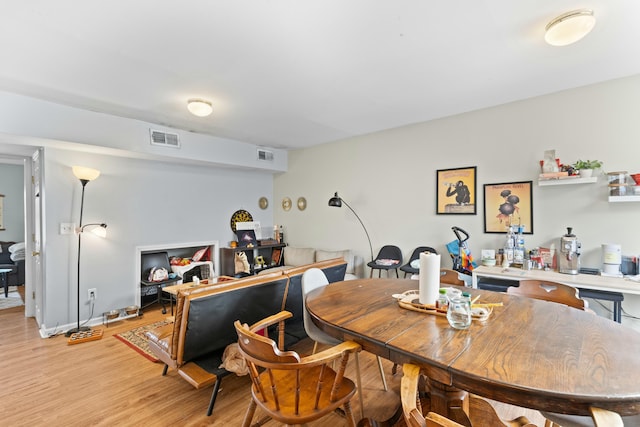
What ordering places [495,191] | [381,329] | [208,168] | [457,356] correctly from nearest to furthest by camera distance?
[457,356]
[381,329]
[495,191]
[208,168]

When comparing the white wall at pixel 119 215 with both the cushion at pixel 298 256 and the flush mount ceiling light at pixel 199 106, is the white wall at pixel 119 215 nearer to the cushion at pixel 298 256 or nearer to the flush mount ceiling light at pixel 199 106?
the cushion at pixel 298 256

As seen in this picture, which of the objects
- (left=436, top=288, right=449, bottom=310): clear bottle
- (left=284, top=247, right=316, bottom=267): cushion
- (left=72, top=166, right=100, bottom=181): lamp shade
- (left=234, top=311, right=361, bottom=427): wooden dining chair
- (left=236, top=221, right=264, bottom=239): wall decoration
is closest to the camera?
(left=234, top=311, right=361, bottom=427): wooden dining chair

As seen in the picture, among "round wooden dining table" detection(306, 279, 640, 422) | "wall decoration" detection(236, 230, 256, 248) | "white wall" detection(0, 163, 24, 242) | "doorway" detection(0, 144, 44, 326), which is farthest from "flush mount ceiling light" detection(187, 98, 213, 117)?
"white wall" detection(0, 163, 24, 242)

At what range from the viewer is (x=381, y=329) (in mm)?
1388

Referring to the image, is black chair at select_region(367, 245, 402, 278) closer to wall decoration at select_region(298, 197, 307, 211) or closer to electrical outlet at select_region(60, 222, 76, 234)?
wall decoration at select_region(298, 197, 307, 211)

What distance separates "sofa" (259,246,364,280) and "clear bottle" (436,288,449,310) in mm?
2329

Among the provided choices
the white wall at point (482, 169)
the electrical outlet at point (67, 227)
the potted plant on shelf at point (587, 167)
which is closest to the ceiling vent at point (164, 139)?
the electrical outlet at point (67, 227)

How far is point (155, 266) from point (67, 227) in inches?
46.5

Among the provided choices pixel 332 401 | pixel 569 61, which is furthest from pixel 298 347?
pixel 569 61

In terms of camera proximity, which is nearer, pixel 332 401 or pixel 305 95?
pixel 332 401

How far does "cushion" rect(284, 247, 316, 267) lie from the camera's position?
496cm

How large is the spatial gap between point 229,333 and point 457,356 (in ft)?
5.50

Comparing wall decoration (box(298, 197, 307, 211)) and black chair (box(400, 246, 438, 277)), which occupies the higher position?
wall decoration (box(298, 197, 307, 211))

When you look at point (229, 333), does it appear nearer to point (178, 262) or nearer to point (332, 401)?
point (332, 401)
